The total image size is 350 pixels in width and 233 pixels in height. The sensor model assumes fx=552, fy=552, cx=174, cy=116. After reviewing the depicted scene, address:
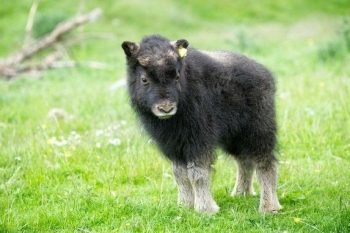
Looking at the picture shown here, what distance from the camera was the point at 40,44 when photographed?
19.2 metres

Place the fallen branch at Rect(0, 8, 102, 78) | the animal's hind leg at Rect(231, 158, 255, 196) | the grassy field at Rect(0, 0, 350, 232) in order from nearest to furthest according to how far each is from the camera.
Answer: the grassy field at Rect(0, 0, 350, 232) → the animal's hind leg at Rect(231, 158, 255, 196) → the fallen branch at Rect(0, 8, 102, 78)

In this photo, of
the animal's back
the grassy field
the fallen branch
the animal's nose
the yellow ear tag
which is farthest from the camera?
the fallen branch

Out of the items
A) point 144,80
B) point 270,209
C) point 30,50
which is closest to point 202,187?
point 270,209

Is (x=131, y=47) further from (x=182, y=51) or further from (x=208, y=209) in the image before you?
(x=208, y=209)

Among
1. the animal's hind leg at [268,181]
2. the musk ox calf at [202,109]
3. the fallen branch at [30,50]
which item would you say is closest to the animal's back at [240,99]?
the musk ox calf at [202,109]

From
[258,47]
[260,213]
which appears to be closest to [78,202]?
[260,213]

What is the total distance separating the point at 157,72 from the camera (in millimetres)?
6359

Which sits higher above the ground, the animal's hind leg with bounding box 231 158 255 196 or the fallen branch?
the fallen branch

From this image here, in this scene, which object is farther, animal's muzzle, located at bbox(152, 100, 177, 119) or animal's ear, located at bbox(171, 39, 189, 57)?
animal's ear, located at bbox(171, 39, 189, 57)

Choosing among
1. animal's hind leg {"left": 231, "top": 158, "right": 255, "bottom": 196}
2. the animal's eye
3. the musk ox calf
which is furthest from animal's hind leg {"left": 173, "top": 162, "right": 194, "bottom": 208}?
the animal's eye

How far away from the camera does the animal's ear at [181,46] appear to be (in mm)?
6586

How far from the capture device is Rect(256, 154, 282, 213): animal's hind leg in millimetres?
7012

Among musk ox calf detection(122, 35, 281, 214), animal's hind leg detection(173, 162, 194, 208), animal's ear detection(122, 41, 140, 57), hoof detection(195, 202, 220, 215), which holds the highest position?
animal's ear detection(122, 41, 140, 57)

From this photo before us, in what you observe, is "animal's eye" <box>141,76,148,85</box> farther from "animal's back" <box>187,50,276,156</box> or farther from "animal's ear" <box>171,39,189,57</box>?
"animal's back" <box>187,50,276,156</box>
